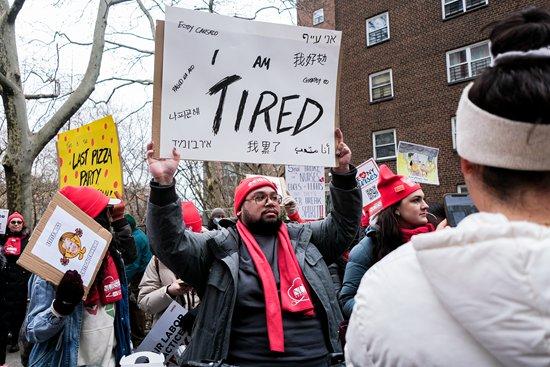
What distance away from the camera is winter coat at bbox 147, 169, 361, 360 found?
252 cm

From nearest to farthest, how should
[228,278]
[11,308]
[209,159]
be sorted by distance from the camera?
[228,278]
[209,159]
[11,308]

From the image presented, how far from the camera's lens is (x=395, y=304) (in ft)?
3.13

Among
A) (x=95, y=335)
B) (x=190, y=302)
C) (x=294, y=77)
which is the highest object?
(x=294, y=77)

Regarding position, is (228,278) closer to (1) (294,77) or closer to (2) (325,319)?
(2) (325,319)

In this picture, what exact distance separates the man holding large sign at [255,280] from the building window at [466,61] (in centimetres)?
1677

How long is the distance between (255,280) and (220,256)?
0.23m

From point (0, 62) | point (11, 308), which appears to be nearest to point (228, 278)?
point (11, 308)

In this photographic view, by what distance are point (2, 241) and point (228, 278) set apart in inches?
249

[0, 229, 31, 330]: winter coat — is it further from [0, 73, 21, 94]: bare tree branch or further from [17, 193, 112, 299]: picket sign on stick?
[17, 193, 112, 299]: picket sign on stick

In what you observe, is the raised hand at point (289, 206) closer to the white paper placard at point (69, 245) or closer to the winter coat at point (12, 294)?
the winter coat at point (12, 294)

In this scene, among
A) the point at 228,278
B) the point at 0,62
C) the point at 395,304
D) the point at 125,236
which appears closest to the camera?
the point at 395,304

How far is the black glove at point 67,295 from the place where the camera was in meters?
2.70

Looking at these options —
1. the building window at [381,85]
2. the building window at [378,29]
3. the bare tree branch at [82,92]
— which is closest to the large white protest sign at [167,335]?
the bare tree branch at [82,92]

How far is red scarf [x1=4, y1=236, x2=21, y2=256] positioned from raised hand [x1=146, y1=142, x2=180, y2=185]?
5.50 meters
